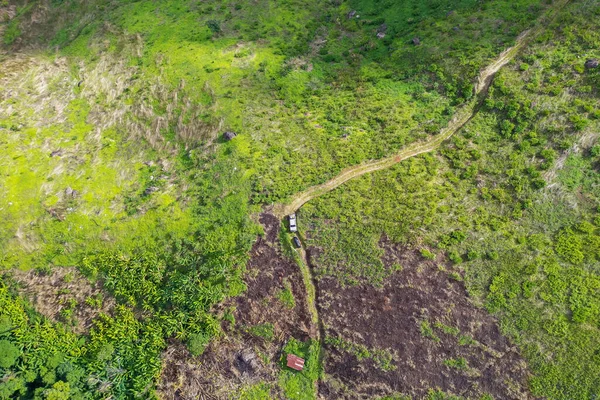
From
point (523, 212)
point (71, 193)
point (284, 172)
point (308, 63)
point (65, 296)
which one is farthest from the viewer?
point (308, 63)

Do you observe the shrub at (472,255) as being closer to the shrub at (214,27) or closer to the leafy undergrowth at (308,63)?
the leafy undergrowth at (308,63)

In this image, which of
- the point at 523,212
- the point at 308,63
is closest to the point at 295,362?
the point at 523,212

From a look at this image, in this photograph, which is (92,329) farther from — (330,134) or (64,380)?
(330,134)

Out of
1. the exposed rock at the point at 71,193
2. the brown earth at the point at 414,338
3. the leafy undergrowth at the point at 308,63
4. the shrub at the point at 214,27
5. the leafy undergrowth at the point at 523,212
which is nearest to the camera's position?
the brown earth at the point at 414,338

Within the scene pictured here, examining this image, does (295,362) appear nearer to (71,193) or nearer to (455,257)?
(455,257)

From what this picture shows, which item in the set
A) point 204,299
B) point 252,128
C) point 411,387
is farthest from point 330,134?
point 411,387

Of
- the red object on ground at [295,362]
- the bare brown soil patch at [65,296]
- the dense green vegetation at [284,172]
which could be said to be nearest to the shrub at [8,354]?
the dense green vegetation at [284,172]

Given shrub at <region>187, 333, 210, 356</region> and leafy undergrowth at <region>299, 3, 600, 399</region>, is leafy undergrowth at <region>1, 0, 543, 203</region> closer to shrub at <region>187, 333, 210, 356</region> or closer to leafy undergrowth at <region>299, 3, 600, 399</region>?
leafy undergrowth at <region>299, 3, 600, 399</region>
